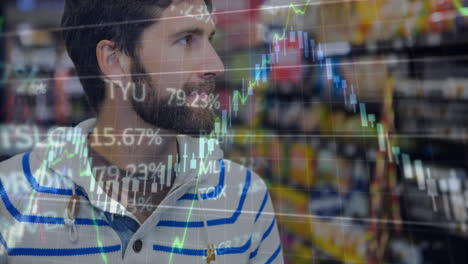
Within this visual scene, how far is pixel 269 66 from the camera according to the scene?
3.34 ft

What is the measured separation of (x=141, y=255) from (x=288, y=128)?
812 mm

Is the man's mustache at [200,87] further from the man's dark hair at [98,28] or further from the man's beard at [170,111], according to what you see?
the man's dark hair at [98,28]

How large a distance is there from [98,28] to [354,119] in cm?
127

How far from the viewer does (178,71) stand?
1007 millimetres

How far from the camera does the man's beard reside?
1.01 meters

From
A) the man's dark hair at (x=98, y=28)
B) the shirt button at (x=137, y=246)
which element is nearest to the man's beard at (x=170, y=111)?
the man's dark hair at (x=98, y=28)

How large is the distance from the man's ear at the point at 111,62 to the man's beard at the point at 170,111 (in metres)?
0.06

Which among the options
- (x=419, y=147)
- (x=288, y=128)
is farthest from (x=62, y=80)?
(x=419, y=147)

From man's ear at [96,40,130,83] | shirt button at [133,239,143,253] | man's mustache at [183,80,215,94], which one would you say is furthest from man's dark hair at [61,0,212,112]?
shirt button at [133,239,143,253]

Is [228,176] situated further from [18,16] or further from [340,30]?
[18,16]

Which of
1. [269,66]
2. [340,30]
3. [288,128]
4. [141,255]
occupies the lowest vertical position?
[141,255]

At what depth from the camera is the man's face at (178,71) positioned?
1.00 m

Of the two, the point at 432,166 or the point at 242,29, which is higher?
the point at 242,29

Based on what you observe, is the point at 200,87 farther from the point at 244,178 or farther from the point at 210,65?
the point at 244,178
